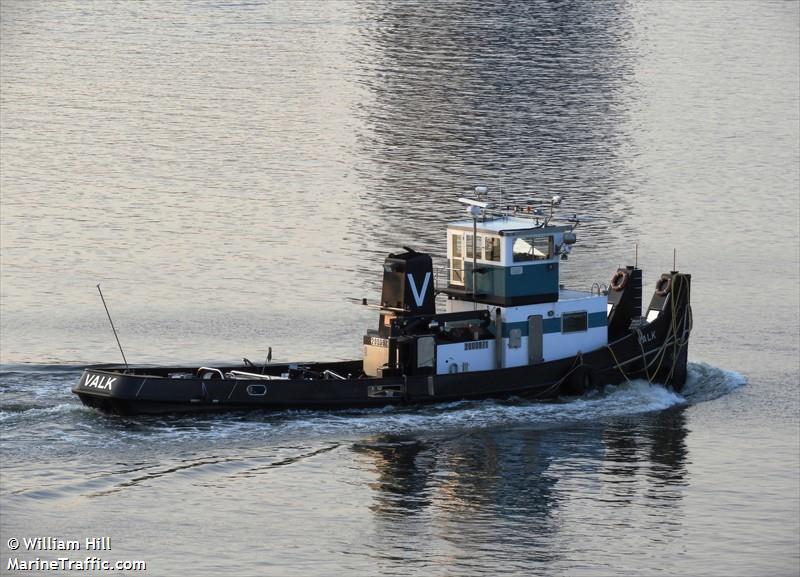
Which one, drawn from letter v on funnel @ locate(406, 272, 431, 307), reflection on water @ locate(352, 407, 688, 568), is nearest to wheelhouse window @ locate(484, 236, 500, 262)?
letter v on funnel @ locate(406, 272, 431, 307)

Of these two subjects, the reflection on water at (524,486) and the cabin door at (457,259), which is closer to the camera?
the reflection on water at (524,486)

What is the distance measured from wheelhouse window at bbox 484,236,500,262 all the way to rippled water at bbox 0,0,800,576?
3614mm

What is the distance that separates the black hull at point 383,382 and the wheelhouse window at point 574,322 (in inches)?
27.0

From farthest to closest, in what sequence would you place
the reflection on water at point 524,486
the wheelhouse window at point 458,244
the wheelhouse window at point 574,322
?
the wheelhouse window at point 574,322, the wheelhouse window at point 458,244, the reflection on water at point 524,486

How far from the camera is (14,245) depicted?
60875 millimetres

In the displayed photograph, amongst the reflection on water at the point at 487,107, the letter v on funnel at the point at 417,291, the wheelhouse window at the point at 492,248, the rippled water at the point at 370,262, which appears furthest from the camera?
the reflection on water at the point at 487,107

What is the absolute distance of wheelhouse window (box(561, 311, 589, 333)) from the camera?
43.6 metres

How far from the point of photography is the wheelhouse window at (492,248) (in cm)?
4228

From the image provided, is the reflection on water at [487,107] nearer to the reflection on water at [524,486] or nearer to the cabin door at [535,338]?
the cabin door at [535,338]

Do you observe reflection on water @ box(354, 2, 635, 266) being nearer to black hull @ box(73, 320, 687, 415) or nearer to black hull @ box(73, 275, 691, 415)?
black hull @ box(73, 275, 691, 415)

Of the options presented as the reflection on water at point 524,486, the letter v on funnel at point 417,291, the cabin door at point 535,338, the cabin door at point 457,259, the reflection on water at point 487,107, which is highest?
the reflection on water at point 487,107

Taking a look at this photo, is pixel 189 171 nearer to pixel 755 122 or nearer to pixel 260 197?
pixel 260 197

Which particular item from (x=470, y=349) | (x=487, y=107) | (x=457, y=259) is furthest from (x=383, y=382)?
(x=487, y=107)

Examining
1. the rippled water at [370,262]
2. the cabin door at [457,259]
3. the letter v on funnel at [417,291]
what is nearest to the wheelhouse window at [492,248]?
the cabin door at [457,259]
